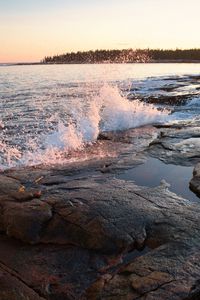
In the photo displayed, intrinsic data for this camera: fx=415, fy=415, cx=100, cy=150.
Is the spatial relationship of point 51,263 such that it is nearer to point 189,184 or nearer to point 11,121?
point 189,184

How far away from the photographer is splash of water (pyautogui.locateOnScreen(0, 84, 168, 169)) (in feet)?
31.9

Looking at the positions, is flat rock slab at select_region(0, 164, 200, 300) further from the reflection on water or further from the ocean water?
the ocean water

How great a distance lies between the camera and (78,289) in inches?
165

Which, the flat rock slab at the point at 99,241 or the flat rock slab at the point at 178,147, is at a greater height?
the flat rock slab at the point at 178,147

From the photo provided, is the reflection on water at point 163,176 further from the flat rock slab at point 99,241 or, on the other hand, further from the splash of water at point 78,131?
the splash of water at point 78,131

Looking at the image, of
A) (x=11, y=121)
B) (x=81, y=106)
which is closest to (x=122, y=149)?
(x=11, y=121)

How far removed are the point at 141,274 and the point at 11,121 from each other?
43.5 ft

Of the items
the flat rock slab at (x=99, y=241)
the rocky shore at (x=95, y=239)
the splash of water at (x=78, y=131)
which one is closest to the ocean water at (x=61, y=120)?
the splash of water at (x=78, y=131)

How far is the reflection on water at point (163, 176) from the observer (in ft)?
22.4

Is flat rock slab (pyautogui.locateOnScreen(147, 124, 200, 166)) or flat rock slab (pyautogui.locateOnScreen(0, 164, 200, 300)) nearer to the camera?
flat rock slab (pyautogui.locateOnScreen(0, 164, 200, 300))

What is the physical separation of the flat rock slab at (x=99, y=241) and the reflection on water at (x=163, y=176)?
37cm

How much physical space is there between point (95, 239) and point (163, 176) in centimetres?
294

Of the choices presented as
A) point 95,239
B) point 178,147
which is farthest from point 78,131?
point 95,239

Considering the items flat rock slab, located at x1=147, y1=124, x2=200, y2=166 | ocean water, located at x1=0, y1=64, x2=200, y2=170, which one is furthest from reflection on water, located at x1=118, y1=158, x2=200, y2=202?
ocean water, located at x1=0, y1=64, x2=200, y2=170
